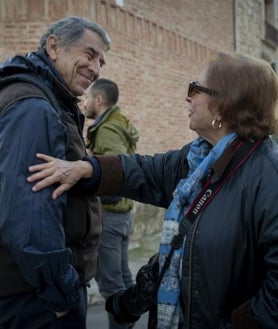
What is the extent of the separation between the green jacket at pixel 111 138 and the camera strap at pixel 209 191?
1874 millimetres

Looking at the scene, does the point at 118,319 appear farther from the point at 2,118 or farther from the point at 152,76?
the point at 152,76

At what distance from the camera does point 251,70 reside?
6.31 feet

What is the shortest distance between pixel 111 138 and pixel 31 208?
6.96 feet

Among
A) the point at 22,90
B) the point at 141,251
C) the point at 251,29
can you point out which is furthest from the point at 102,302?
the point at 251,29

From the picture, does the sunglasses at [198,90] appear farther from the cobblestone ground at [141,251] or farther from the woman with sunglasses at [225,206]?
the cobblestone ground at [141,251]

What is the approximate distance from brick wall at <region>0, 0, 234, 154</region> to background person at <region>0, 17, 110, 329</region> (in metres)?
3.35

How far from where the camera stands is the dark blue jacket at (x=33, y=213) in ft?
5.71

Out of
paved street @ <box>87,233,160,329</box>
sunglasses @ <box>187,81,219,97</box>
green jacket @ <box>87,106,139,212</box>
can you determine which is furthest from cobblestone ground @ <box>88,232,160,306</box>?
sunglasses @ <box>187,81,219,97</box>

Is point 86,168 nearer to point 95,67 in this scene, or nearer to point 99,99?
point 95,67

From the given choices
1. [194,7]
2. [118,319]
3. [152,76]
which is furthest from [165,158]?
[194,7]

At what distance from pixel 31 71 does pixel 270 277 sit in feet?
4.32

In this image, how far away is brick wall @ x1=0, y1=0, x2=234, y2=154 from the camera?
5.73 metres

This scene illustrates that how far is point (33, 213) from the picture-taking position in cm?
174

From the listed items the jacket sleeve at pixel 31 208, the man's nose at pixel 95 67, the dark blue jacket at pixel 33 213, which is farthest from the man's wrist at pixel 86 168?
the man's nose at pixel 95 67
